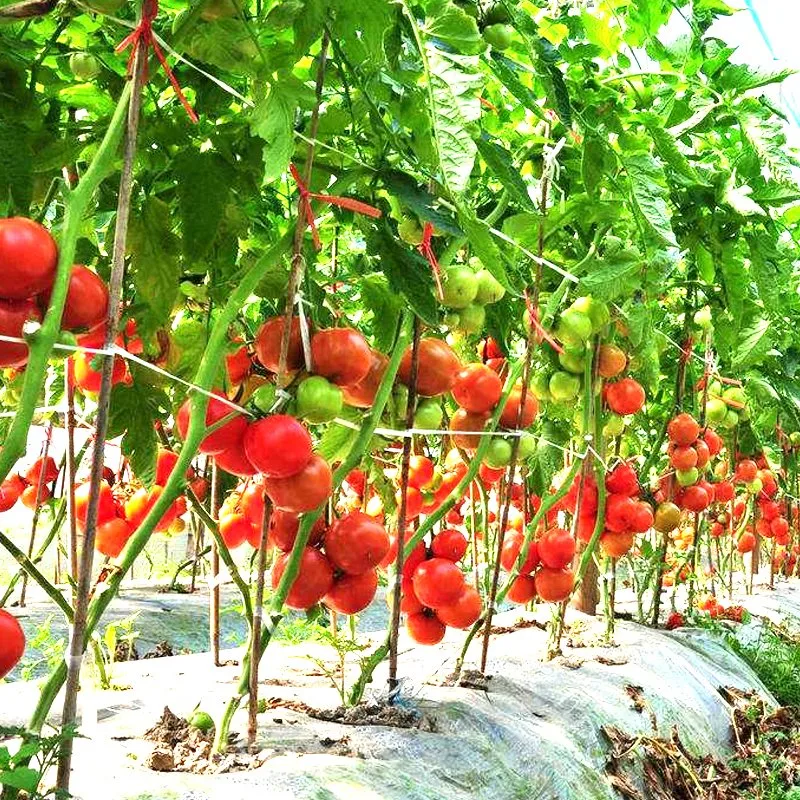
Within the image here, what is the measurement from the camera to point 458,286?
1387 millimetres

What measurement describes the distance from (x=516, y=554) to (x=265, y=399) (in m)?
1.20

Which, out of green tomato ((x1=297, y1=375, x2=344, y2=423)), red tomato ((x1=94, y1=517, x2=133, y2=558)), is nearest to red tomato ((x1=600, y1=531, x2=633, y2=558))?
red tomato ((x1=94, y1=517, x2=133, y2=558))

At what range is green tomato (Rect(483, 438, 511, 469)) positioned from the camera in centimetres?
175

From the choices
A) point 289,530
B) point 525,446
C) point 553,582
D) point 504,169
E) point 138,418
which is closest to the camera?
point 504,169

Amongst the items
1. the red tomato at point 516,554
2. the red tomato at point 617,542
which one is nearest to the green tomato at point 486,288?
the red tomato at point 516,554

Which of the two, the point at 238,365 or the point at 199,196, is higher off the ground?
the point at 199,196

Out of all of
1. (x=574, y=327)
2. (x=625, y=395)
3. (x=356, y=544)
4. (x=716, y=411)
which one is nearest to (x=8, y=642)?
(x=356, y=544)

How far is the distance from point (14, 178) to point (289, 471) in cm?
40

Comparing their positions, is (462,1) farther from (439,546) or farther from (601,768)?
(601,768)

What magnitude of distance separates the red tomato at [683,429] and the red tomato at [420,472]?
3.51 ft

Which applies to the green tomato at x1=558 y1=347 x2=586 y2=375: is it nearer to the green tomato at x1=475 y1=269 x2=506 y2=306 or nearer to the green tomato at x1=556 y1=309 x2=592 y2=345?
the green tomato at x1=556 y1=309 x2=592 y2=345

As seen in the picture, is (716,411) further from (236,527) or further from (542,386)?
(236,527)

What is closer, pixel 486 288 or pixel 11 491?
pixel 486 288

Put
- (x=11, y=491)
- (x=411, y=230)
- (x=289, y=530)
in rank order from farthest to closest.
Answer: (x=11, y=491), (x=411, y=230), (x=289, y=530)
